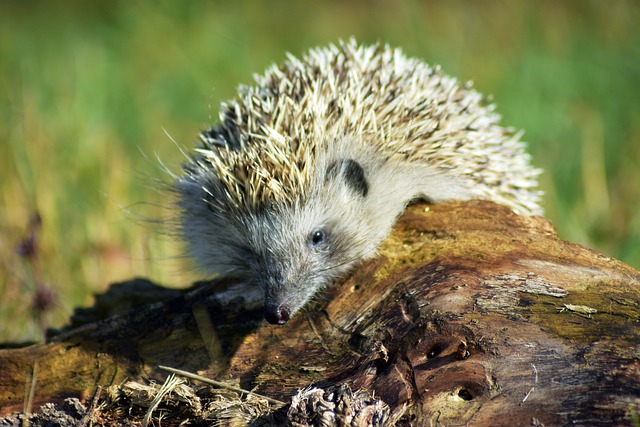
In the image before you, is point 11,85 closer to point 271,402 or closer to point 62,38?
point 62,38

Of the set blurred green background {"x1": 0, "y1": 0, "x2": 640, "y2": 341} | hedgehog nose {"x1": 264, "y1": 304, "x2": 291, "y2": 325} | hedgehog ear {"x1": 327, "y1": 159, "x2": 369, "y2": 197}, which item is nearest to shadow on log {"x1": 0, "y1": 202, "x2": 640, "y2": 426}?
hedgehog nose {"x1": 264, "y1": 304, "x2": 291, "y2": 325}

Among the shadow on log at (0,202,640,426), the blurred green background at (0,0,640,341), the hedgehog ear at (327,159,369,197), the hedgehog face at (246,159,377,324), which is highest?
the blurred green background at (0,0,640,341)

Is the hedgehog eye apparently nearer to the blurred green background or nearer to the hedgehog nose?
the hedgehog nose

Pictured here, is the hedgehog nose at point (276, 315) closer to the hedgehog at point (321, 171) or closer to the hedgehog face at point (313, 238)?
the hedgehog at point (321, 171)

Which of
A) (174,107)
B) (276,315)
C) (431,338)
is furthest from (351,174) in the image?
(174,107)

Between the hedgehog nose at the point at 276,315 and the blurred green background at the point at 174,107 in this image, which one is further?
the blurred green background at the point at 174,107

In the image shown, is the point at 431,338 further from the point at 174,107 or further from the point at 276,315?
the point at 174,107

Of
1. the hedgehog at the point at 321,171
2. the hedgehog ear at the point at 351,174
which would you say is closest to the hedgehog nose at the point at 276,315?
the hedgehog at the point at 321,171
